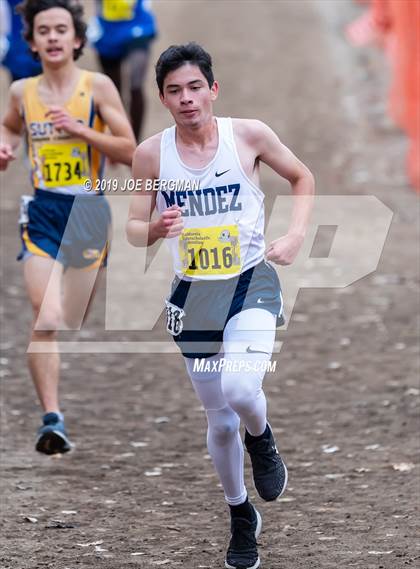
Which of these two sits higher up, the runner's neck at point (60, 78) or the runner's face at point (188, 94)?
the runner's neck at point (60, 78)

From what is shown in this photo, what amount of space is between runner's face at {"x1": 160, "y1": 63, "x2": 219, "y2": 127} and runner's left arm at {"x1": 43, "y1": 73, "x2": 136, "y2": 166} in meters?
1.63

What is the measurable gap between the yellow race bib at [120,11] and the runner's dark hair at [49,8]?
213 inches

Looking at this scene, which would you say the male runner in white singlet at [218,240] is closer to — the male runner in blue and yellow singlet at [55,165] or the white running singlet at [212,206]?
the white running singlet at [212,206]

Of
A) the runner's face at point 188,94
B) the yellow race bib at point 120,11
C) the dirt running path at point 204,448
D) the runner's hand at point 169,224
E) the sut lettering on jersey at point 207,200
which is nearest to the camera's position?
the runner's hand at point 169,224

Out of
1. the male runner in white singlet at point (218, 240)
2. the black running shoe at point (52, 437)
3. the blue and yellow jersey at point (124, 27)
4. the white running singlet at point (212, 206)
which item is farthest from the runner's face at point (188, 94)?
the blue and yellow jersey at point (124, 27)

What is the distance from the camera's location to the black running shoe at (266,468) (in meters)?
4.89

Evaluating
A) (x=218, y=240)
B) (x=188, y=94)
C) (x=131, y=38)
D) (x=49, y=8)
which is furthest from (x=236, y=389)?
(x=131, y=38)

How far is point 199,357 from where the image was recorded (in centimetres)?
481

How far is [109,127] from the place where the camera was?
653cm

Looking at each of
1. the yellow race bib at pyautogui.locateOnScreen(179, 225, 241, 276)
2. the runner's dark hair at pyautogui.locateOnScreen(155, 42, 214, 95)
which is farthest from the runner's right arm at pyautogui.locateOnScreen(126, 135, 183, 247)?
the runner's dark hair at pyautogui.locateOnScreen(155, 42, 214, 95)

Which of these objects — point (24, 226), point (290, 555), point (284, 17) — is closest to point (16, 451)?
point (24, 226)

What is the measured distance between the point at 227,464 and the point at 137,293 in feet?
17.7

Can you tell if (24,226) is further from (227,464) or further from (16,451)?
(227,464)

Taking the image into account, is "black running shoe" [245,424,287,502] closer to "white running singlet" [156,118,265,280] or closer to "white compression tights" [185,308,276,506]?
"white compression tights" [185,308,276,506]
